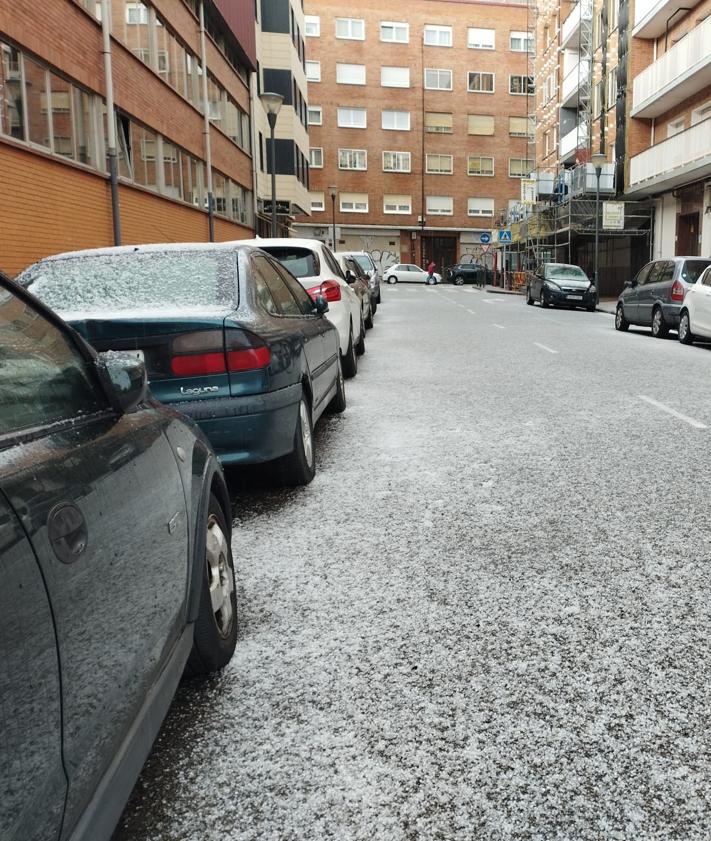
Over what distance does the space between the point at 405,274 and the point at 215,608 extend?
2143 inches

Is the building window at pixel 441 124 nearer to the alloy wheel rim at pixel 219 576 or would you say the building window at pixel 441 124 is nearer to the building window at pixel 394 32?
the building window at pixel 394 32

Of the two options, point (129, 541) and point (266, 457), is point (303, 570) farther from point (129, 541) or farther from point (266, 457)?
point (129, 541)

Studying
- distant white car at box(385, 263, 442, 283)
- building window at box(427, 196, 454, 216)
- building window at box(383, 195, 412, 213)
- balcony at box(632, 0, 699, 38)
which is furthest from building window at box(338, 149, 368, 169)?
balcony at box(632, 0, 699, 38)

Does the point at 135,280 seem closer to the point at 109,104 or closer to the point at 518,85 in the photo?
the point at 109,104

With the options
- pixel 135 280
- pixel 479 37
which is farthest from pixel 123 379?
pixel 479 37

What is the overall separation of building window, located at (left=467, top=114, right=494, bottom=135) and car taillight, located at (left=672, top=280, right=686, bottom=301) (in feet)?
166

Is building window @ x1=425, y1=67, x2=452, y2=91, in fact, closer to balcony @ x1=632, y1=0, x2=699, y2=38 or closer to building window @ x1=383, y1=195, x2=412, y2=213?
building window @ x1=383, y1=195, x2=412, y2=213

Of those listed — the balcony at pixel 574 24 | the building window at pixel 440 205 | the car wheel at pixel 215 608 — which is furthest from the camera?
the building window at pixel 440 205

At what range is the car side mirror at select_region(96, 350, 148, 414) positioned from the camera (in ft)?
7.11

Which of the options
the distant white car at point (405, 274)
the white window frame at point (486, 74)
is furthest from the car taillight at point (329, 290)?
the white window frame at point (486, 74)

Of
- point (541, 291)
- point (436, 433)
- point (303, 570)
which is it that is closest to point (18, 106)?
point (436, 433)

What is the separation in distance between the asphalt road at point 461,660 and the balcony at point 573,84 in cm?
3719

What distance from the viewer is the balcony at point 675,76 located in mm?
26250

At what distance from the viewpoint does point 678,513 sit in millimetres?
4676
